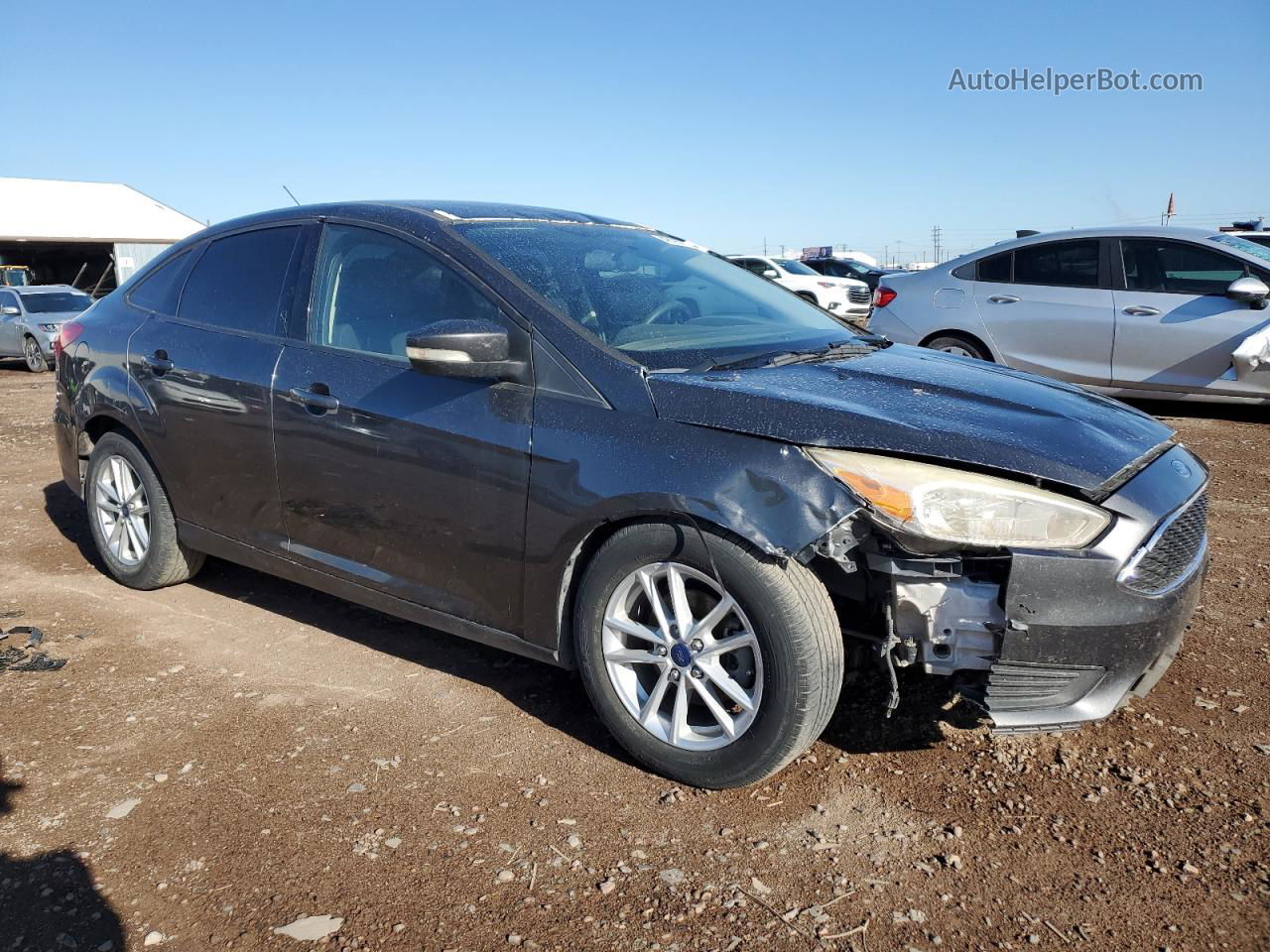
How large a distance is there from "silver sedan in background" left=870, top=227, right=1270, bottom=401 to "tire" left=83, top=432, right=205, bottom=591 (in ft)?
21.1

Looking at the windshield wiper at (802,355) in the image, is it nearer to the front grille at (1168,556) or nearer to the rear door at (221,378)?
the front grille at (1168,556)

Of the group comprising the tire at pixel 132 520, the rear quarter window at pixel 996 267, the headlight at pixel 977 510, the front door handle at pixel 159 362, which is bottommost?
the tire at pixel 132 520

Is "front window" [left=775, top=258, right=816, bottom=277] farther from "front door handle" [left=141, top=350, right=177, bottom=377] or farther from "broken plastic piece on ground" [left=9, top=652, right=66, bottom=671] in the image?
"broken plastic piece on ground" [left=9, top=652, right=66, bottom=671]

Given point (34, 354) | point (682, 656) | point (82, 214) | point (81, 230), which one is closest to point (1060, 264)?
point (682, 656)

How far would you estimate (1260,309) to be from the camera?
748 centimetres

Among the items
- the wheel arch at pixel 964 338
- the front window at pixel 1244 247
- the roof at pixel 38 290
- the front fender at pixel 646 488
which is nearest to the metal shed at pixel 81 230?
the roof at pixel 38 290

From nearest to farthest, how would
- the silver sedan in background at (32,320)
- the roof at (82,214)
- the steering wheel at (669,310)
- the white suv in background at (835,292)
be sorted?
1. the steering wheel at (669,310)
2. the silver sedan in background at (32,320)
3. the white suv in background at (835,292)
4. the roof at (82,214)

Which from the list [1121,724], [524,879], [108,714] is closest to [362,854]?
[524,879]

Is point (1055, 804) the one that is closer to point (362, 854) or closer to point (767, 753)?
point (767, 753)

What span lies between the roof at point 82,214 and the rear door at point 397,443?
1705 inches

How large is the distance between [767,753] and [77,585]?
12.0 feet

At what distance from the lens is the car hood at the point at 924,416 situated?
257 cm

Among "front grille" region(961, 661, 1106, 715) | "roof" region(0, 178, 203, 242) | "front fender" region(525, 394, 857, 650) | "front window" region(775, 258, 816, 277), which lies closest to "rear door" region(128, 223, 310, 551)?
"front fender" region(525, 394, 857, 650)

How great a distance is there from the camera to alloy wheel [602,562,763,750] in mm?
2721
